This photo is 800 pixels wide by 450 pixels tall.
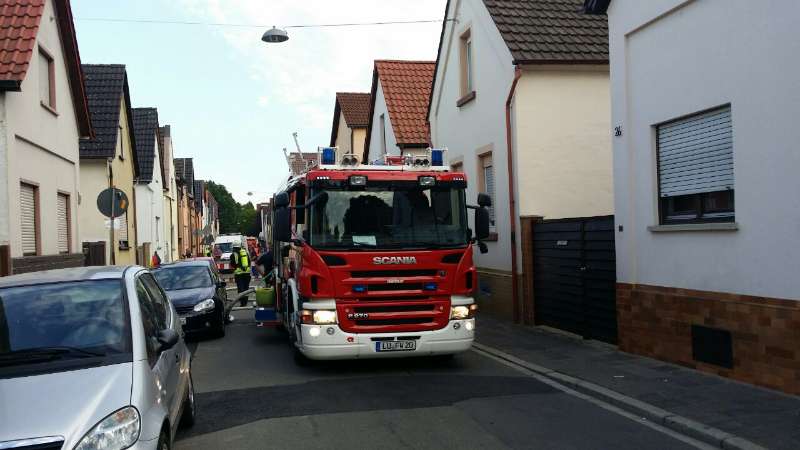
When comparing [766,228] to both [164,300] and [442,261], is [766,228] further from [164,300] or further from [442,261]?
[164,300]

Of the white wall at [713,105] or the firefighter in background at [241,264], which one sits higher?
the white wall at [713,105]

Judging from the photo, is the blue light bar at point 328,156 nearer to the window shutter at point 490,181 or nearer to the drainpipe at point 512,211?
the drainpipe at point 512,211

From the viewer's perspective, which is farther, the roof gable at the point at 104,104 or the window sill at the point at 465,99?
the roof gable at the point at 104,104

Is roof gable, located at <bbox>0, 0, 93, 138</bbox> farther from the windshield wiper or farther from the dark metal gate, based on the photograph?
the dark metal gate

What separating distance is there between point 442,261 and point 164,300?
3.68 meters

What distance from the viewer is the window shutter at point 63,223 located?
51.8 ft

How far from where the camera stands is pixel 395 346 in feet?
28.9

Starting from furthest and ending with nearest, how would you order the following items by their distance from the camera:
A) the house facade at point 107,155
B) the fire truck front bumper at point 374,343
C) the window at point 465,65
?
the house facade at point 107,155, the window at point 465,65, the fire truck front bumper at point 374,343

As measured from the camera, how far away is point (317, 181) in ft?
29.8

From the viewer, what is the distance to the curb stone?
18.9 feet

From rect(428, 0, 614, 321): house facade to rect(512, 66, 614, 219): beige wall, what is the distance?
0.07ft

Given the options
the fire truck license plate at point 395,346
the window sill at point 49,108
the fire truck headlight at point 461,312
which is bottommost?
the fire truck license plate at point 395,346

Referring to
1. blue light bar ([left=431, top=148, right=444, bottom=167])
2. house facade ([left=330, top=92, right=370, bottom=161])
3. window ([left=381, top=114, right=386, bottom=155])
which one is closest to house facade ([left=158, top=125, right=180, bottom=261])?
house facade ([left=330, top=92, right=370, bottom=161])

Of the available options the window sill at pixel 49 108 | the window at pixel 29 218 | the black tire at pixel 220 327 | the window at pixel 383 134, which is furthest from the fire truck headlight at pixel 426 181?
the window at pixel 383 134
